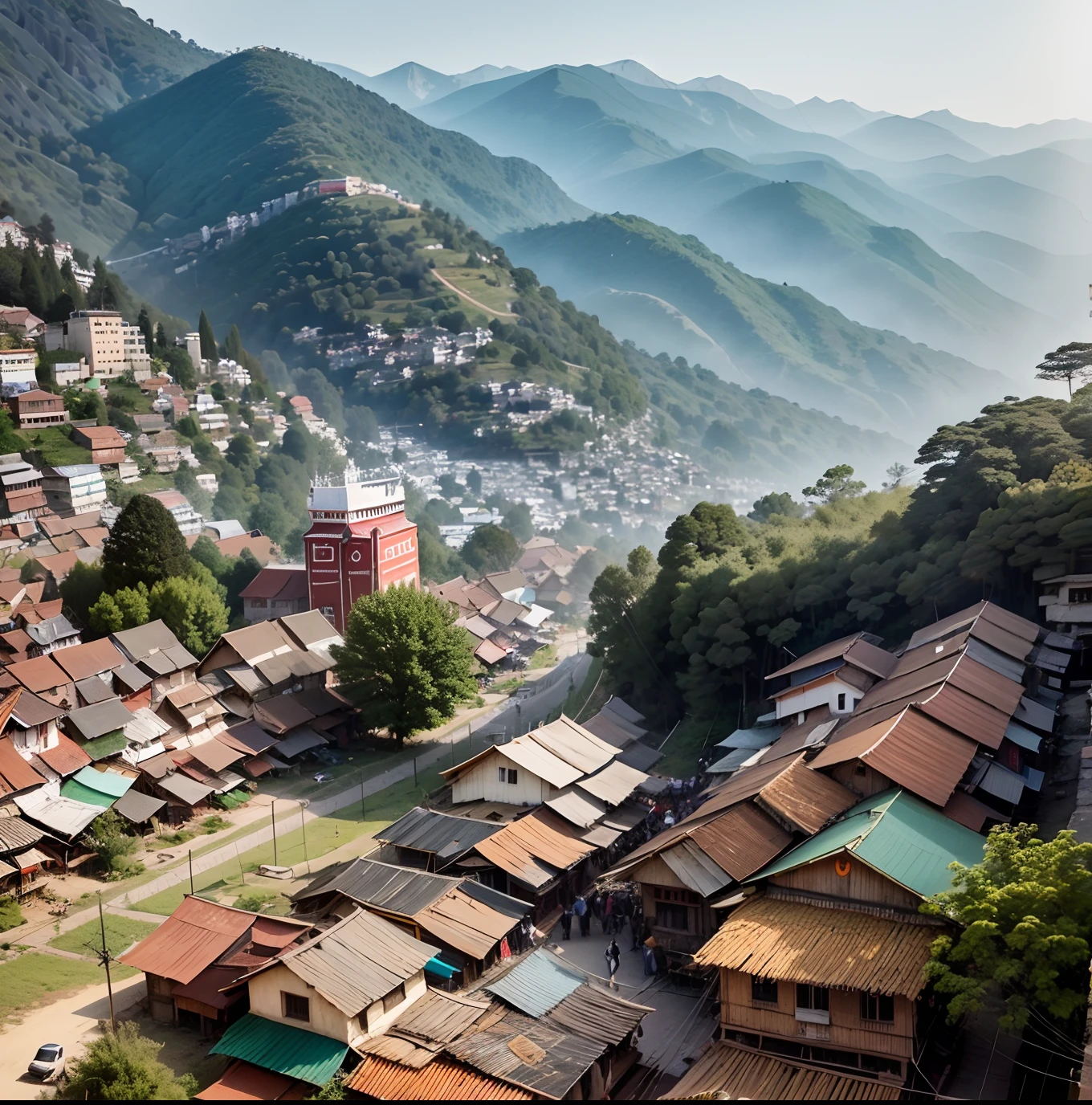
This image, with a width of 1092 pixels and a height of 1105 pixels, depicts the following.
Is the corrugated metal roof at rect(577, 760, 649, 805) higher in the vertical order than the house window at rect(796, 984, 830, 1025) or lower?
lower

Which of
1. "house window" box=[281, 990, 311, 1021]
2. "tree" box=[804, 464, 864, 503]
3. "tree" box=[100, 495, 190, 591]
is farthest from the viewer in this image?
"tree" box=[804, 464, 864, 503]

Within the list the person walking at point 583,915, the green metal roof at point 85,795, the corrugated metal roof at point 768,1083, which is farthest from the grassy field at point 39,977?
the corrugated metal roof at point 768,1083

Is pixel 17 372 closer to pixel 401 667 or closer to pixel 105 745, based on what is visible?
pixel 401 667

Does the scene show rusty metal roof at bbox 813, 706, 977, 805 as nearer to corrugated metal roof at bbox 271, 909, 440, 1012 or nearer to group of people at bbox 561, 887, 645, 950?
group of people at bbox 561, 887, 645, 950

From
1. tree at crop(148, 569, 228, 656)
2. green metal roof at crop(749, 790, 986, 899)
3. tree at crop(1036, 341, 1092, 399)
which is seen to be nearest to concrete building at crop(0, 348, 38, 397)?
tree at crop(148, 569, 228, 656)

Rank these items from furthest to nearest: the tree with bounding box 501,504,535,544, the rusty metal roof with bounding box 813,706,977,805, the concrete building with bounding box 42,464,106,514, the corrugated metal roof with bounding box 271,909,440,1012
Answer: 1. the tree with bounding box 501,504,535,544
2. the concrete building with bounding box 42,464,106,514
3. the rusty metal roof with bounding box 813,706,977,805
4. the corrugated metal roof with bounding box 271,909,440,1012

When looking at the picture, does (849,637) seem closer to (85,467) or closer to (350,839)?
(350,839)

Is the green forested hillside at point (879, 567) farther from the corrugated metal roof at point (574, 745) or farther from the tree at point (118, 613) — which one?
the tree at point (118, 613)
